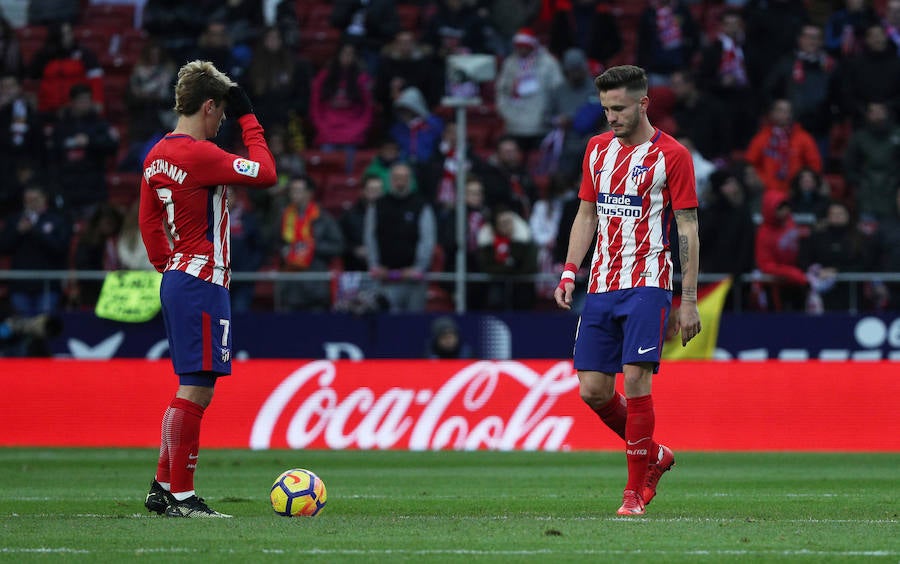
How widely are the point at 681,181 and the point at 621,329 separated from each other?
0.92 metres

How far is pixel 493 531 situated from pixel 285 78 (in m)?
14.4

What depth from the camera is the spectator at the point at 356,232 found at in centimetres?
1920

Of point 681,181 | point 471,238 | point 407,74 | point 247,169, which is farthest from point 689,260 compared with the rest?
point 407,74

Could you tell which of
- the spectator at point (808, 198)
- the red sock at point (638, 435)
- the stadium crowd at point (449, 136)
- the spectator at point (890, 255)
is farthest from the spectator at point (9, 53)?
the red sock at point (638, 435)

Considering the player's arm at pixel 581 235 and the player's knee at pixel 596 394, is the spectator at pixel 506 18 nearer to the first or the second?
the player's arm at pixel 581 235

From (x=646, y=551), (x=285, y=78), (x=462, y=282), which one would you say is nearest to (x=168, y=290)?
(x=646, y=551)

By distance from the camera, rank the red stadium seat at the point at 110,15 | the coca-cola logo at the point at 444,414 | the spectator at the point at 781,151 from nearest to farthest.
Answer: the coca-cola logo at the point at 444,414 < the spectator at the point at 781,151 < the red stadium seat at the point at 110,15

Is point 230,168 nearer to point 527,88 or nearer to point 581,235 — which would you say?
point 581,235

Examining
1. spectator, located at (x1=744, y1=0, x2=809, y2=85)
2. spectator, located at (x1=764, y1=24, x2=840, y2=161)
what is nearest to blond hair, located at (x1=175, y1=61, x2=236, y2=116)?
spectator, located at (x1=764, y1=24, x2=840, y2=161)

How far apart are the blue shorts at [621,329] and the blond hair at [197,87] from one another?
2437mm

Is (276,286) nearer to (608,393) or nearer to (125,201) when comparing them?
(125,201)

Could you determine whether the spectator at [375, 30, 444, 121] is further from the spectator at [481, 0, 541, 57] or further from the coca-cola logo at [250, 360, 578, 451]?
the coca-cola logo at [250, 360, 578, 451]

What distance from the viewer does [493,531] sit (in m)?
7.95

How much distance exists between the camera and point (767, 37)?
842 inches
